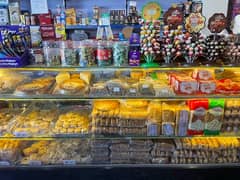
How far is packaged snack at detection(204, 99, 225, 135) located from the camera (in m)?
2.08

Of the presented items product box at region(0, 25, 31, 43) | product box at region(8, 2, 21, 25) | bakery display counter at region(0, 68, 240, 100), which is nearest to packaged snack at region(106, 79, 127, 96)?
bakery display counter at region(0, 68, 240, 100)

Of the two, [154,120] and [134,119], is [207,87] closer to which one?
[154,120]

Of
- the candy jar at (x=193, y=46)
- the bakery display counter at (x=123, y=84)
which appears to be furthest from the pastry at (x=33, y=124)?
the candy jar at (x=193, y=46)

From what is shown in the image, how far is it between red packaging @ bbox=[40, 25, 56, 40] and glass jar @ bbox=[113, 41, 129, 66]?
52 cm

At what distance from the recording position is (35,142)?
239cm

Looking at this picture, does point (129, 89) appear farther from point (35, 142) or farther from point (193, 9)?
point (193, 9)

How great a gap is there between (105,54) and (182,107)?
2.35ft

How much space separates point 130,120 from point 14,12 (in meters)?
3.30

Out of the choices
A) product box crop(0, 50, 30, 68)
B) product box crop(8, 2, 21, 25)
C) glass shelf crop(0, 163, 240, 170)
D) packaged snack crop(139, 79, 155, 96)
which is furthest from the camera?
product box crop(8, 2, 21, 25)

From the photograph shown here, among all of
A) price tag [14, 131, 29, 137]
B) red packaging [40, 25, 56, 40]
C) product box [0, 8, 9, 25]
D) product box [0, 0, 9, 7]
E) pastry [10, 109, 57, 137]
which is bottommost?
price tag [14, 131, 29, 137]

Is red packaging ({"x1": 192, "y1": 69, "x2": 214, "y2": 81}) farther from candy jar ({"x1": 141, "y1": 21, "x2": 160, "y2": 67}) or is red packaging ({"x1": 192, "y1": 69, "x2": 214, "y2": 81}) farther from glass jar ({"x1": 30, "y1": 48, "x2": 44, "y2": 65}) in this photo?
glass jar ({"x1": 30, "y1": 48, "x2": 44, "y2": 65})

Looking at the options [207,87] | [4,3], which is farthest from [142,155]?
[4,3]

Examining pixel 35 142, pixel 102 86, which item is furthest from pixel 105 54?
pixel 35 142

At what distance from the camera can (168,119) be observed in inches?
83.2
